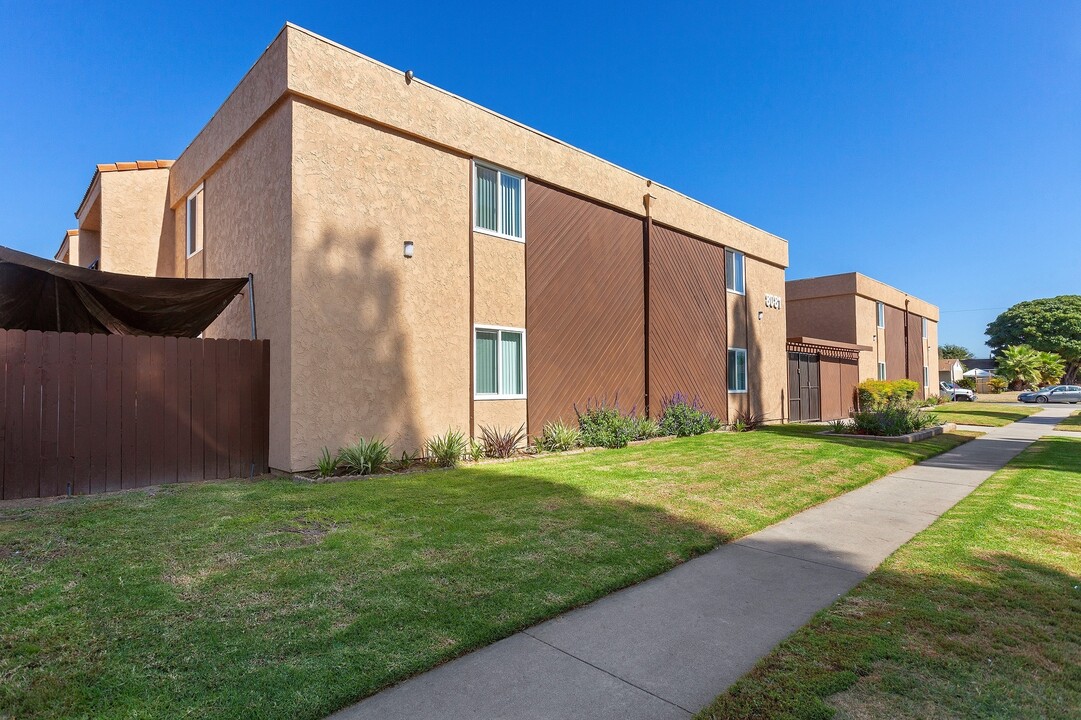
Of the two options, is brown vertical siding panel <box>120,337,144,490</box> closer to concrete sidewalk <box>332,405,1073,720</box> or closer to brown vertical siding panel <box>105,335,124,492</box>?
brown vertical siding panel <box>105,335,124,492</box>

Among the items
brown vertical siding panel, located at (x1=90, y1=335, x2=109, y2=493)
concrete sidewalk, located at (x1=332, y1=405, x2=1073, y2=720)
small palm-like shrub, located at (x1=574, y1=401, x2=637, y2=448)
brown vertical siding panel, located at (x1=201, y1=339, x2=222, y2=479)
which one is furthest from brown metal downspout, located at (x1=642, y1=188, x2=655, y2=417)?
brown vertical siding panel, located at (x1=90, y1=335, x2=109, y2=493)

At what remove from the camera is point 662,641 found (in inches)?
134

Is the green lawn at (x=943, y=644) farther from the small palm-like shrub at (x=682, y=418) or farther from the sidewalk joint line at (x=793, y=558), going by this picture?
the small palm-like shrub at (x=682, y=418)

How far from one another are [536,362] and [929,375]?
37.0m

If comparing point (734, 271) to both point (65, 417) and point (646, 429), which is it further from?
point (65, 417)

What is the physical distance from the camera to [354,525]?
18.2ft

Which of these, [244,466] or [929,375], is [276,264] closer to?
[244,466]

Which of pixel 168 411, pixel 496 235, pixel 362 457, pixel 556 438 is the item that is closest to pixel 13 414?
pixel 168 411

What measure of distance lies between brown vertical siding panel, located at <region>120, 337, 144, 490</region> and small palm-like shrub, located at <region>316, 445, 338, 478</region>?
7.67ft

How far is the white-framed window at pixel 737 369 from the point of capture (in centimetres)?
1798

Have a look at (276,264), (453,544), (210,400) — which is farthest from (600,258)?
(453,544)

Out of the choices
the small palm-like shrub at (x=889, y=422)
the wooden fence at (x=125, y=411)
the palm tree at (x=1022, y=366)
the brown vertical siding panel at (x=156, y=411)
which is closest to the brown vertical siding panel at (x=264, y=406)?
the wooden fence at (x=125, y=411)

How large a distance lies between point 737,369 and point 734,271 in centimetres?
325

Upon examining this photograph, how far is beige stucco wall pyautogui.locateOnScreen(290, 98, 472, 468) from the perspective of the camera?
27.3ft
